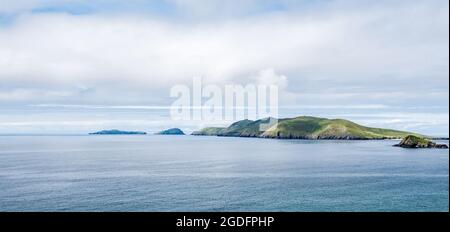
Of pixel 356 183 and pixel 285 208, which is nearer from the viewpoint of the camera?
pixel 285 208

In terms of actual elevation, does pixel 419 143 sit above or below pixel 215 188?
above

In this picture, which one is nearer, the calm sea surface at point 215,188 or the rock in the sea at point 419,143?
the calm sea surface at point 215,188

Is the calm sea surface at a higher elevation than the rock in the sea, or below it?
below

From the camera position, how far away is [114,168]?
57.9 meters

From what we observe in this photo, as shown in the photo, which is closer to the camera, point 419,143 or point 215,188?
point 215,188

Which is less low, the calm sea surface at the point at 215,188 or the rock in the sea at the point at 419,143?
the rock in the sea at the point at 419,143

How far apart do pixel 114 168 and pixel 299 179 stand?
1152 inches

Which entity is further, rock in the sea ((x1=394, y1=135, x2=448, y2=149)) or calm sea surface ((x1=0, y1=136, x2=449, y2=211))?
rock in the sea ((x1=394, y1=135, x2=448, y2=149))
